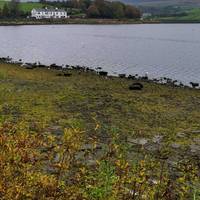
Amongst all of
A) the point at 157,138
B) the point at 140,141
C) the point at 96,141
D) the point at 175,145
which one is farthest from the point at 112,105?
the point at 96,141

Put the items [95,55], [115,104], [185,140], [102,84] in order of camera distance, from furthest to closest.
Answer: [95,55] → [102,84] → [115,104] → [185,140]

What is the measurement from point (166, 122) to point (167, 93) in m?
13.3

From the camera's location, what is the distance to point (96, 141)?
15.2 meters

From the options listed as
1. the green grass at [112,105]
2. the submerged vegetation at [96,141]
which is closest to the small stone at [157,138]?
the submerged vegetation at [96,141]

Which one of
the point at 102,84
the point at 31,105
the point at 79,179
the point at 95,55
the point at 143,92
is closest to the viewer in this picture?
the point at 79,179

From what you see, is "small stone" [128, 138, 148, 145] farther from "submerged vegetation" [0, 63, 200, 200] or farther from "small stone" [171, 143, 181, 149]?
Result: "small stone" [171, 143, 181, 149]

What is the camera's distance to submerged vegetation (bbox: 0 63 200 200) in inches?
297

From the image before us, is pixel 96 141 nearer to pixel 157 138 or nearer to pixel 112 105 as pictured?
pixel 157 138

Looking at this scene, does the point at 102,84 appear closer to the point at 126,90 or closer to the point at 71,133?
the point at 126,90

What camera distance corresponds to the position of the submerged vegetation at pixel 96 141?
7534 mm

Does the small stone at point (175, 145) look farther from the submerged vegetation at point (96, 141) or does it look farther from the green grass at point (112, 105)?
the green grass at point (112, 105)

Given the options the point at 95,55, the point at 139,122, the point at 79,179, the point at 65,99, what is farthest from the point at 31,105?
the point at 95,55

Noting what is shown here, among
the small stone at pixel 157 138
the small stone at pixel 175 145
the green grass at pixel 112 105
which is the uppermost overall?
the small stone at pixel 175 145

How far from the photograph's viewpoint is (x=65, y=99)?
3020 cm
